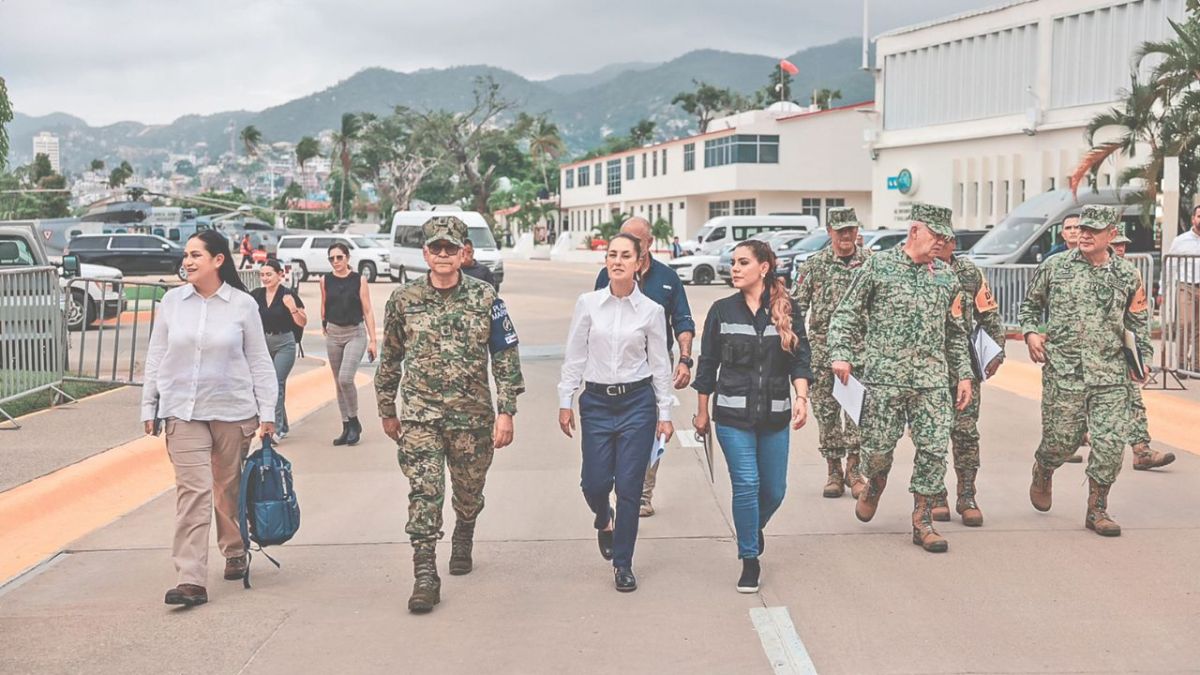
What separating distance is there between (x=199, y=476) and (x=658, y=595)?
91.5 inches

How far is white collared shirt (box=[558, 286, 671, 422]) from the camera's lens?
6.48 m

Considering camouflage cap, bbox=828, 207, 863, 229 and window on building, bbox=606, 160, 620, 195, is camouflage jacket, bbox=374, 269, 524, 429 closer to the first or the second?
camouflage cap, bbox=828, 207, 863, 229

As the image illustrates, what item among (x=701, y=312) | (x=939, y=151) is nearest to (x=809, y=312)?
(x=701, y=312)

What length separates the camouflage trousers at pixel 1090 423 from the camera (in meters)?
7.39

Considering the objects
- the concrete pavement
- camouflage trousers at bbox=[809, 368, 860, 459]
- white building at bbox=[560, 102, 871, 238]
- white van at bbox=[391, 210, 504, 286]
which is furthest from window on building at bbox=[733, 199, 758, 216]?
camouflage trousers at bbox=[809, 368, 860, 459]

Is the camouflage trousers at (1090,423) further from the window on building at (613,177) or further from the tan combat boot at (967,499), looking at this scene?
the window on building at (613,177)

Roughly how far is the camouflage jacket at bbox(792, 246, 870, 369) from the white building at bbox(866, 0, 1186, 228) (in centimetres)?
3338

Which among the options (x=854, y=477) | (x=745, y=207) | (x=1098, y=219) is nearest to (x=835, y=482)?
(x=854, y=477)

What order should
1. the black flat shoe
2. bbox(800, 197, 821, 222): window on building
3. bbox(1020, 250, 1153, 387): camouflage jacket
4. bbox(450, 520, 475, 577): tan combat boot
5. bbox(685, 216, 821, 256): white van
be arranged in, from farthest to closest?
1. bbox(800, 197, 821, 222): window on building
2. bbox(685, 216, 821, 256): white van
3. bbox(1020, 250, 1153, 387): camouflage jacket
4. bbox(450, 520, 475, 577): tan combat boot
5. the black flat shoe

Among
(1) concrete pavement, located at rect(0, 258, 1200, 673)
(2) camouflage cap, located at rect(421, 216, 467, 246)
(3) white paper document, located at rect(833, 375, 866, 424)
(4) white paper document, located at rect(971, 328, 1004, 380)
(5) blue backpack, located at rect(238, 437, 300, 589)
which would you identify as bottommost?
(1) concrete pavement, located at rect(0, 258, 1200, 673)

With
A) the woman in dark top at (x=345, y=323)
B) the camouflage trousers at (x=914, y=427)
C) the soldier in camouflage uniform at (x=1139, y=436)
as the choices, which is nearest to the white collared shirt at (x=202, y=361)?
the camouflage trousers at (x=914, y=427)

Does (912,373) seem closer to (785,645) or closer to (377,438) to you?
(785,645)

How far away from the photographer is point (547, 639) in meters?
5.68

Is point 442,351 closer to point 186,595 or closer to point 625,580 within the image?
point 625,580
